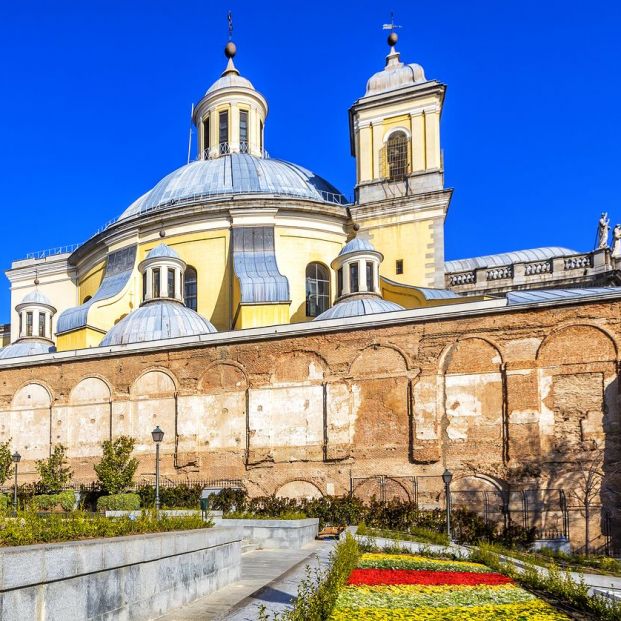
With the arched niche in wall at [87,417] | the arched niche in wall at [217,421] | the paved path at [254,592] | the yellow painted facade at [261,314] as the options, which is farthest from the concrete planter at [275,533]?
the yellow painted facade at [261,314]

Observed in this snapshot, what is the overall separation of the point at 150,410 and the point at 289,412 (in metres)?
5.09

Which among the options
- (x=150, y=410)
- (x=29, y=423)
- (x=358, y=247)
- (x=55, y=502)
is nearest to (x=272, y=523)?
(x=55, y=502)

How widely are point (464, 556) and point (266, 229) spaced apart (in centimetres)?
1999

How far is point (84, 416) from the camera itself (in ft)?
83.9

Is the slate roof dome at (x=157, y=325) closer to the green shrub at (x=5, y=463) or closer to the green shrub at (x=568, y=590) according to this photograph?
the green shrub at (x=5, y=463)

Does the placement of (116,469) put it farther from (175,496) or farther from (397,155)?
(397,155)

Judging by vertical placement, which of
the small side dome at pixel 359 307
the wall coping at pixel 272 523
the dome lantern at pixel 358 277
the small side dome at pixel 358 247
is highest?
the small side dome at pixel 358 247

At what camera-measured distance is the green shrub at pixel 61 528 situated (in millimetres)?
5969

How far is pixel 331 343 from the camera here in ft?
75.3

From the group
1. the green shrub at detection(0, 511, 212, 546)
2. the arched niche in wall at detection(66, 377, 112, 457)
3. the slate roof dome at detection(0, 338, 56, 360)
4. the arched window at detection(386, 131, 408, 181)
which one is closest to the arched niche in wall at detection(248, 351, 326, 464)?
the arched niche in wall at detection(66, 377, 112, 457)

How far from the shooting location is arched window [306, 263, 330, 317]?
30.6m

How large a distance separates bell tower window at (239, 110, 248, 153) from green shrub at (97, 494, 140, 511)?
24.7 metres

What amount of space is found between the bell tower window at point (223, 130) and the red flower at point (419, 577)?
32.1 metres

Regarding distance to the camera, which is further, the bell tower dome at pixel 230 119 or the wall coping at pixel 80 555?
the bell tower dome at pixel 230 119
